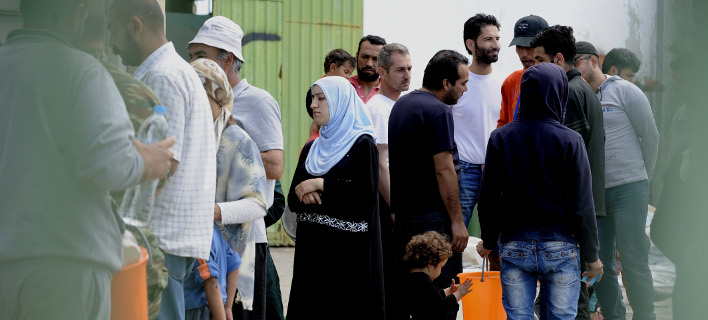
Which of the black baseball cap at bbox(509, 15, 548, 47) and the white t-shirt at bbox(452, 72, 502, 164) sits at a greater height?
the black baseball cap at bbox(509, 15, 548, 47)

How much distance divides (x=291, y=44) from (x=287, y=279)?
2.41 meters

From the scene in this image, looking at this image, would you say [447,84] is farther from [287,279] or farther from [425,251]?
[287,279]

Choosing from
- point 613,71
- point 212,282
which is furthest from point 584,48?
point 212,282

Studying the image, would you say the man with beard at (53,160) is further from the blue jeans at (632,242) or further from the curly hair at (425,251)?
the blue jeans at (632,242)

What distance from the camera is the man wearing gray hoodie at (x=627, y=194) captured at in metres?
5.12

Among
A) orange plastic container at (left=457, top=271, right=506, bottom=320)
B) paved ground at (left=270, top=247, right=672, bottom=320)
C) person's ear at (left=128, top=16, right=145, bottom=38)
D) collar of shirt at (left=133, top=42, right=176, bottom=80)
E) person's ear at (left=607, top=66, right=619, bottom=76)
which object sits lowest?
paved ground at (left=270, top=247, right=672, bottom=320)

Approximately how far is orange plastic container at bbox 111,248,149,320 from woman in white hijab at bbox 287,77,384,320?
2.03m

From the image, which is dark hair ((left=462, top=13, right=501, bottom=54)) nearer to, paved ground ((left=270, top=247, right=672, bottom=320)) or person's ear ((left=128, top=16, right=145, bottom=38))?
paved ground ((left=270, top=247, right=672, bottom=320))

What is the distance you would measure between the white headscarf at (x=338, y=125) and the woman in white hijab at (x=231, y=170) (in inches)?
38.0

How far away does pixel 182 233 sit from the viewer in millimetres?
2430

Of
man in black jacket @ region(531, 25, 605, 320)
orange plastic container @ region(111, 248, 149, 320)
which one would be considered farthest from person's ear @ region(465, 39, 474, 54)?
orange plastic container @ region(111, 248, 149, 320)

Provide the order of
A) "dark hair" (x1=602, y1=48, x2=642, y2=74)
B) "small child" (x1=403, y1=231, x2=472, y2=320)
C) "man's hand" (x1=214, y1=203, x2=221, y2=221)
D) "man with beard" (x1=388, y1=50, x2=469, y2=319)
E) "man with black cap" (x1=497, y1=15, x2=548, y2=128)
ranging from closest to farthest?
"man's hand" (x1=214, y1=203, x2=221, y2=221)
"small child" (x1=403, y1=231, x2=472, y2=320)
"man with beard" (x1=388, y1=50, x2=469, y2=319)
"man with black cap" (x1=497, y1=15, x2=548, y2=128)
"dark hair" (x1=602, y1=48, x2=642, y2=74)

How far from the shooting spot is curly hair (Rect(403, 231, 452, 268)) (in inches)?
163

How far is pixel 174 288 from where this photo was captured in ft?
8.36
